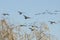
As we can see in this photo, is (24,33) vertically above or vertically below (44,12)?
below

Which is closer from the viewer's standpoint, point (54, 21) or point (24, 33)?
point (54, 21)

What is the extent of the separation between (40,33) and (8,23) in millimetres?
451

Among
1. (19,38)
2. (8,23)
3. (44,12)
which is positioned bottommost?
(19,38)

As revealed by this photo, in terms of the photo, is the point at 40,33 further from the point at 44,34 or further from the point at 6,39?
the point at 6,39

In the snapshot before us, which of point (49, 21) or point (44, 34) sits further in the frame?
point (44, 34)

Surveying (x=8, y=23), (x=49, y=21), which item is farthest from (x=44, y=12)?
(x=8, y=23)

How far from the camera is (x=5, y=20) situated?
2.56m

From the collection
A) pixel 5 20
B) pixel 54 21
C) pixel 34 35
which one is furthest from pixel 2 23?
pixel 54 21

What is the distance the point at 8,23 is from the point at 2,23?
0.25 feet

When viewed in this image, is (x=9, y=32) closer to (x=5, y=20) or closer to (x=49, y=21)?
(x=5, y=20)

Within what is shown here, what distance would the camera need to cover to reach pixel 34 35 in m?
2.69

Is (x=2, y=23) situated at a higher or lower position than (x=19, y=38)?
higher

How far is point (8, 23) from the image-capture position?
253 centimetres

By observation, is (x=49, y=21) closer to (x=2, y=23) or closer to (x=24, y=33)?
(x=24, y=33)
